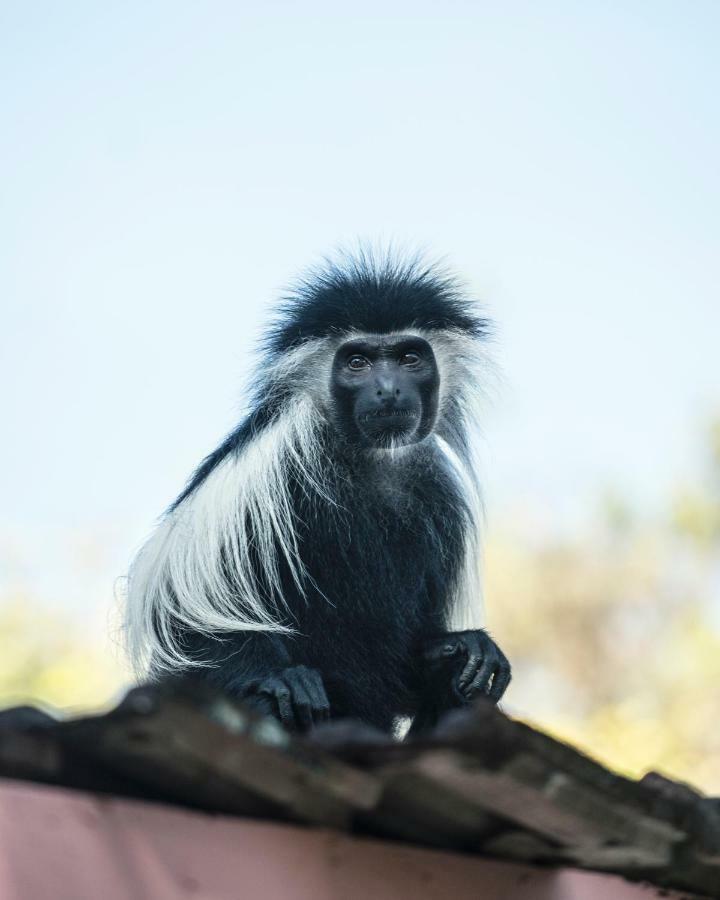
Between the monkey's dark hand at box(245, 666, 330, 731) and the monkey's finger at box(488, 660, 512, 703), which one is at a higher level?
the monkey's finger at box(488, 660, 512, 703)

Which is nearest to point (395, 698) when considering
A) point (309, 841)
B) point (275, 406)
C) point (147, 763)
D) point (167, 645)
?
point (167, 645)

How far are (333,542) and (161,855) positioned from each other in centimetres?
202

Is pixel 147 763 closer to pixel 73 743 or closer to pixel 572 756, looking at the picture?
pixel 73 743

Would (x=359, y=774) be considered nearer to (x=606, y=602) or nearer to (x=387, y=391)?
(x=387, y=391)

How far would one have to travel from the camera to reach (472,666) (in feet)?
11.2

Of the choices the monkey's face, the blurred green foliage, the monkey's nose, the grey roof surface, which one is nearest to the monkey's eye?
the monkey's face

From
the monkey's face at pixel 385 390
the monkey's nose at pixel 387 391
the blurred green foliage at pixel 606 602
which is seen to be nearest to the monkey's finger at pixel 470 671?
the monkey's face at pixel 385 390

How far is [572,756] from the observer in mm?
1705

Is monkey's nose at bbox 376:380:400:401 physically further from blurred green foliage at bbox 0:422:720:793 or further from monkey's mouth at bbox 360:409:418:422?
blurred green foliage at bbox 0:422:720:793

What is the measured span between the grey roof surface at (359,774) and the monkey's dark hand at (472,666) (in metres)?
1.48

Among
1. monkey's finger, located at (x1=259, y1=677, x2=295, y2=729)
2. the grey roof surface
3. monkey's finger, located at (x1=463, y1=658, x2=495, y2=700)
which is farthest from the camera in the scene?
monkey's finger, located at (x1=463, y1=658, x2=495, y2=700)

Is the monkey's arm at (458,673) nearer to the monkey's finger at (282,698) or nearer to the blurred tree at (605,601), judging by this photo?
the monkey's finger at (282,698)

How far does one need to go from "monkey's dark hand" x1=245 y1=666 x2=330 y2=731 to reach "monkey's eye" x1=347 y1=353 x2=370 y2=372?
128 cm

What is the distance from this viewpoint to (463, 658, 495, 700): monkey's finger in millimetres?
3410
